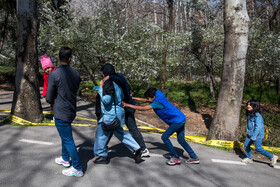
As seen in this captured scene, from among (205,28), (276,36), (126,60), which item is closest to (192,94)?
(205,28)

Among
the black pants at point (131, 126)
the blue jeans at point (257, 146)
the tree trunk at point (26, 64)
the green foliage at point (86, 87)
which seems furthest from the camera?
the green foliage at point (86, 87)

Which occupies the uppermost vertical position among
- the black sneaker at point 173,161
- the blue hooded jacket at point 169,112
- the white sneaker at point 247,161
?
the blue hooded jacket at point 169,112

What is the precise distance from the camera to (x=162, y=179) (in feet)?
12.7

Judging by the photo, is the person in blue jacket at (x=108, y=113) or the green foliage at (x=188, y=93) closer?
the person in blue jacket at (x=108, y=113)

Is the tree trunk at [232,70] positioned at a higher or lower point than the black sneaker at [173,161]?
higher

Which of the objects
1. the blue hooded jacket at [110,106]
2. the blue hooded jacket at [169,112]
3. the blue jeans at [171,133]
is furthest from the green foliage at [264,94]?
the blue hooded jacket at [110,106]

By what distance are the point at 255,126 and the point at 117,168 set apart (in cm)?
298

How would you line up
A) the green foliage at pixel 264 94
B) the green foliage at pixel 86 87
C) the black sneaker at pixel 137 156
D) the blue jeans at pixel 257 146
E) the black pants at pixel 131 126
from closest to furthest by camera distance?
the black sneaker at pixel 137 156 → the black pants at pixel 131 126 → the blue jeans at pixel 257 146 → the green foliage at pixel 264 94 → the green foliage at pixel 86 87

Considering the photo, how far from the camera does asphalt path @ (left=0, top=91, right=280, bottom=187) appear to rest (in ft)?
11.9

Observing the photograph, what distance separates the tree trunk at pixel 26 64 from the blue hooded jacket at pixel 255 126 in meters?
5.56

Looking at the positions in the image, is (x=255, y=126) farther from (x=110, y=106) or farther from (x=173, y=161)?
(x=110, y=106)

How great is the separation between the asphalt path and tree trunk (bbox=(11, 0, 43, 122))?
1.05 meters

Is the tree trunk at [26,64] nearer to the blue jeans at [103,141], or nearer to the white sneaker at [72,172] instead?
the blue jeans at [103,141]

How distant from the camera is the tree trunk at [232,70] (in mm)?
6168
